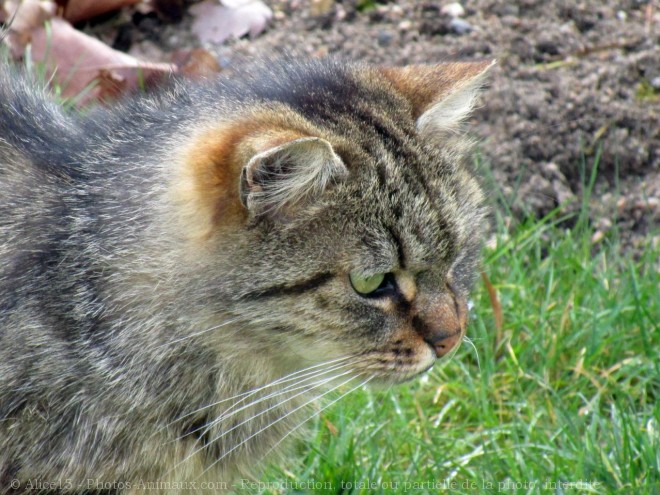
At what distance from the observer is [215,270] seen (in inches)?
116

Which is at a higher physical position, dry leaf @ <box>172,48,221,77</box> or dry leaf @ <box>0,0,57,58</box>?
dry leaf @ <box>0,0,57,58</box>

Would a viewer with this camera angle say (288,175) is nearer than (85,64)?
Yes

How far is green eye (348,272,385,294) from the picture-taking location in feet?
9.73

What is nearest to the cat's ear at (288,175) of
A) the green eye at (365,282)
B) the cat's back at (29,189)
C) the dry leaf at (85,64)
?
the green eye at (365,282)

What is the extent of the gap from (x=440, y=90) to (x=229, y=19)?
2727 millimetres

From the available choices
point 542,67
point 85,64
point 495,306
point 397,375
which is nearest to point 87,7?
point 85,64

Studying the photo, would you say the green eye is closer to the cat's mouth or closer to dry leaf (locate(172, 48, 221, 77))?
the cat's mouth

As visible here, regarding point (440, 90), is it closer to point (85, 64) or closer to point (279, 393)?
point (279, 393)

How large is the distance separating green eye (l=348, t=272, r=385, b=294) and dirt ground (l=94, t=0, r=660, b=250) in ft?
6.06

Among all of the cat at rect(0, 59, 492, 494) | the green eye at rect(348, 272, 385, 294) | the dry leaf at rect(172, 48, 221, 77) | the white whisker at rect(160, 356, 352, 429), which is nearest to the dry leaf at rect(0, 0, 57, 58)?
the dry leaf at rect(172, 48, 221, 77)

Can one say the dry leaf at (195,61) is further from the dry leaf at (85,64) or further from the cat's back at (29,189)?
the cat's back at (29,189)

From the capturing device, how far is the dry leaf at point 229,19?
5.70m

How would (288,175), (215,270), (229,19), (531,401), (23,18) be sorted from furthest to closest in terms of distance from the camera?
(229,19), (23,18), (531,401), (215,270), (288,175)

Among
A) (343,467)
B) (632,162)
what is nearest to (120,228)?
(343,467)
